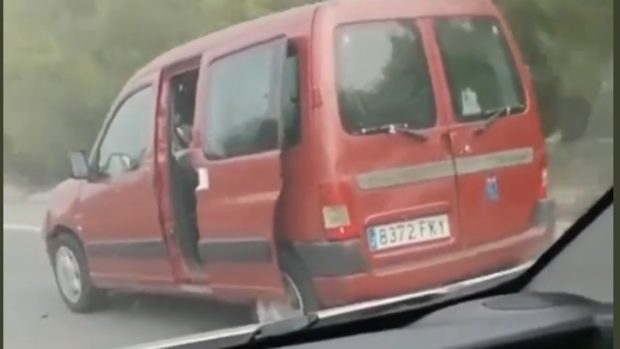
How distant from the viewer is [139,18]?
1.82 m

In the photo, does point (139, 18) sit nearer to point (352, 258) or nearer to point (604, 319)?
point (352, 258)

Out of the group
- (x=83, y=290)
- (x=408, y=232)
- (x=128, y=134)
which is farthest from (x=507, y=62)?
(x=83, y=290)

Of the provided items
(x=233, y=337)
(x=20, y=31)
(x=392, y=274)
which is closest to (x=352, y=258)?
(x=392, y=274)

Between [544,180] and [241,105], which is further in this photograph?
[544,180]

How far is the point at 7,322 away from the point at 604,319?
3.65 ft

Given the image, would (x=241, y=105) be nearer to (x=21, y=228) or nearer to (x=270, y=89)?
(x=270, y=89)

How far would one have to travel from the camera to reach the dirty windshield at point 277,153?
178 cm

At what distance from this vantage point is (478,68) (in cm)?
208

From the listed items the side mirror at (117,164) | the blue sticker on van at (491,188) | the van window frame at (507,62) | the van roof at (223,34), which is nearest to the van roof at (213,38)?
the van roof at (223,34)

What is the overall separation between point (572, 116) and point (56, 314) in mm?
1047

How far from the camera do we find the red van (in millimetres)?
1870

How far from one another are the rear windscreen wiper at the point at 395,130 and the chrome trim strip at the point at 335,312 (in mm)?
301

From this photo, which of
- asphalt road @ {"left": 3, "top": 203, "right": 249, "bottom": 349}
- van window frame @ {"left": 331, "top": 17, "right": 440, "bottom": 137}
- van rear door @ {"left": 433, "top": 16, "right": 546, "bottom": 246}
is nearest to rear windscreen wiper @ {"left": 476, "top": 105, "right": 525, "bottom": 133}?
van rear door @ {"left": 433, "top": 16, "right": 546, "bottom": 246}

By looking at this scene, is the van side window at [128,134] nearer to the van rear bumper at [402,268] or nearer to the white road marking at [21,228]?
the white road marking at [21,228]
